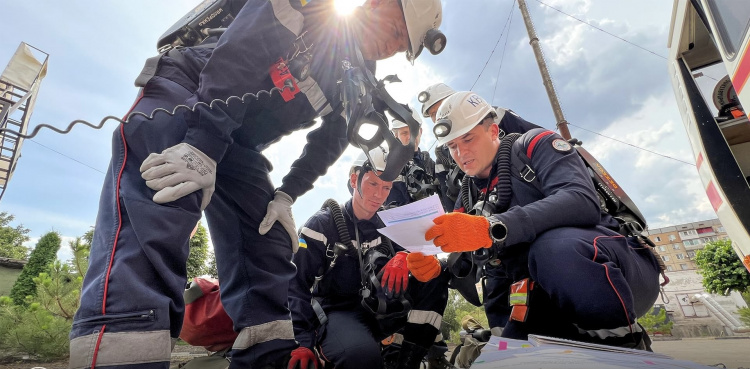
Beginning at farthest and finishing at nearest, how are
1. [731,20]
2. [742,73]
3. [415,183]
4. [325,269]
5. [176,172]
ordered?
1. [415,183]
2. [325,269]
3. [731,20]
4. [742,73]
5. [176,172]

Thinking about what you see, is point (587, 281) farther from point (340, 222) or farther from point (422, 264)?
point (340, 222)

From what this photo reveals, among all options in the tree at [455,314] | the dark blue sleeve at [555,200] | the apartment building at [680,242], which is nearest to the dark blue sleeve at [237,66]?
the dark blue sleeve at [555,200]

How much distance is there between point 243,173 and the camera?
5.46ft

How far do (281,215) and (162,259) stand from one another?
0.78m

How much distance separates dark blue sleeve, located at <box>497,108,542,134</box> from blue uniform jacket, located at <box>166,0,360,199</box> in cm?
171

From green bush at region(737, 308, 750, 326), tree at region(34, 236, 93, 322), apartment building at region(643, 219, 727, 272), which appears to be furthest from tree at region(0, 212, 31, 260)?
apartment building at region(643, 219, 727, 272)

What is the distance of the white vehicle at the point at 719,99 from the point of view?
1771 mm

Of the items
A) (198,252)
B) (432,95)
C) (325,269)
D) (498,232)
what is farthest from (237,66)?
(198,252)

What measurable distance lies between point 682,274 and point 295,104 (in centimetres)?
4896

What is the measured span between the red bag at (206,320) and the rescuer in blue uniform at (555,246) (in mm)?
1238

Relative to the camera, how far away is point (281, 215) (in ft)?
5.57

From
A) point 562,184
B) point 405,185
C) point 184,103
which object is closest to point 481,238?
point 562,184

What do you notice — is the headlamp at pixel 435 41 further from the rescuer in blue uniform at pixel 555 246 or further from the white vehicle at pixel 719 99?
the white vehicle at pixel 719 99

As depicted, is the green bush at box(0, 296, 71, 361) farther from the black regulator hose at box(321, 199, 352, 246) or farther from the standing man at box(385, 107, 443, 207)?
the standing man at box(385, 107, 443, 207)
